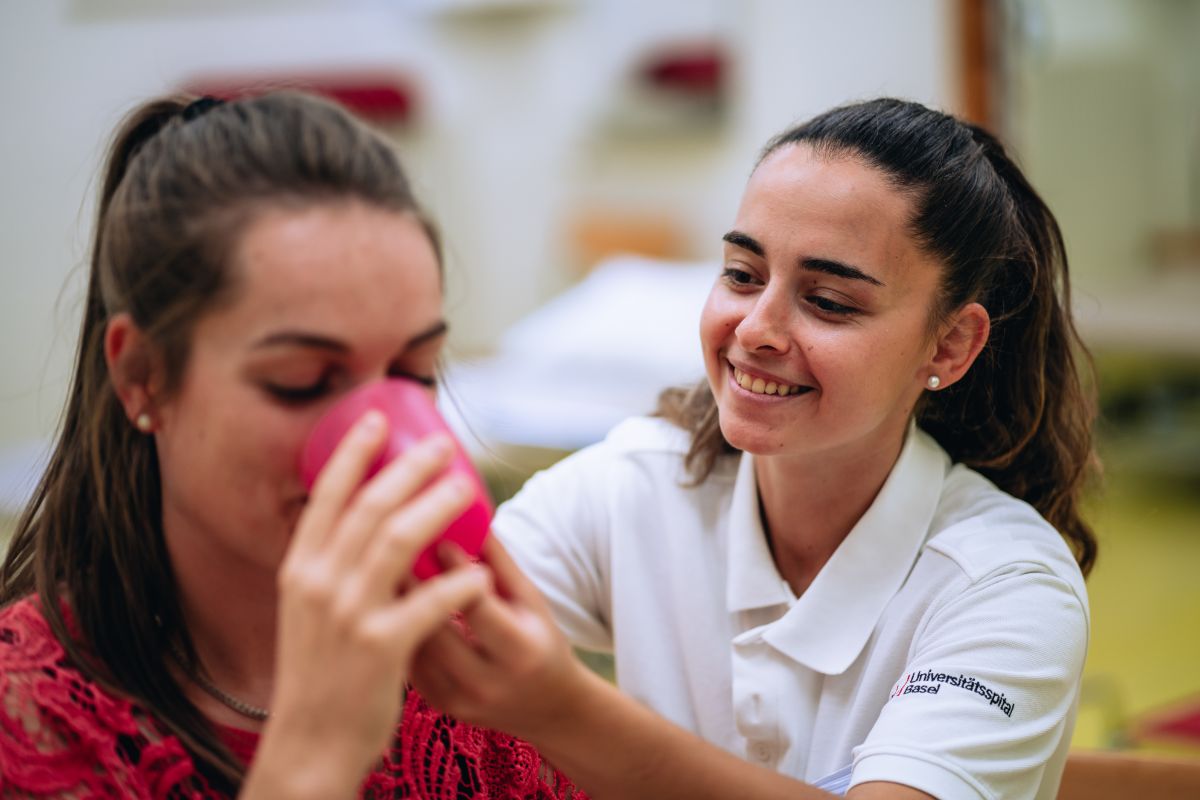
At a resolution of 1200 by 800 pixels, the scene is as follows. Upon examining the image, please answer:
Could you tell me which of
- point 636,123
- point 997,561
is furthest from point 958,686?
point 636,123

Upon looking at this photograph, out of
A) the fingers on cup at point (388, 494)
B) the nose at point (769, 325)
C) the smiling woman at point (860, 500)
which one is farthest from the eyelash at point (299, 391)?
the nose at point (769, 325)

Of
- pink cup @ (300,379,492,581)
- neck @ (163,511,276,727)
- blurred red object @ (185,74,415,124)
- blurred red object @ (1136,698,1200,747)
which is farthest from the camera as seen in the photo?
blurred red object @ (185,74,415,124)

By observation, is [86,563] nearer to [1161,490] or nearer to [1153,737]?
[1153,737]

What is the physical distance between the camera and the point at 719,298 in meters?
1.42

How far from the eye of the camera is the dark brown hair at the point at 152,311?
938 mm

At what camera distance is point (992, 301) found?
149cm

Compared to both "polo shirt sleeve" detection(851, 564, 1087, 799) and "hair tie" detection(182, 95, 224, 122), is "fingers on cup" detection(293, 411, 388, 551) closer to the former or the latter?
"hair tie" detection(182, 95, 224, 122)

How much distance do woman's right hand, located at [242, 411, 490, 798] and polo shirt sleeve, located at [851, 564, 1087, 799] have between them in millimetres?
564

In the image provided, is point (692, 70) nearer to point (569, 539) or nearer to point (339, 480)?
point (569, 539)

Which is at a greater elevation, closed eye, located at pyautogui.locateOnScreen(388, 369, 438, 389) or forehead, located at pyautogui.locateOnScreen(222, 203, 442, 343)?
forehead, located at pyautogui.locateOnScreen(222, 203, 442, 343)

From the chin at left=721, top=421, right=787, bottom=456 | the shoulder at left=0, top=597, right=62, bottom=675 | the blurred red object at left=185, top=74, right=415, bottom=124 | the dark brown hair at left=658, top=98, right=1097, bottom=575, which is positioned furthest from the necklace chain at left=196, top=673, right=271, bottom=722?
the blurred red object at left=185, top=74, right=415, bottom=124

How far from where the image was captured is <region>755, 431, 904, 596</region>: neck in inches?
57.7

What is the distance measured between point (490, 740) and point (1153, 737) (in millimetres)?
1237

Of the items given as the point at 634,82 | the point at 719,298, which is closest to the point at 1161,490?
the point at 634,82
